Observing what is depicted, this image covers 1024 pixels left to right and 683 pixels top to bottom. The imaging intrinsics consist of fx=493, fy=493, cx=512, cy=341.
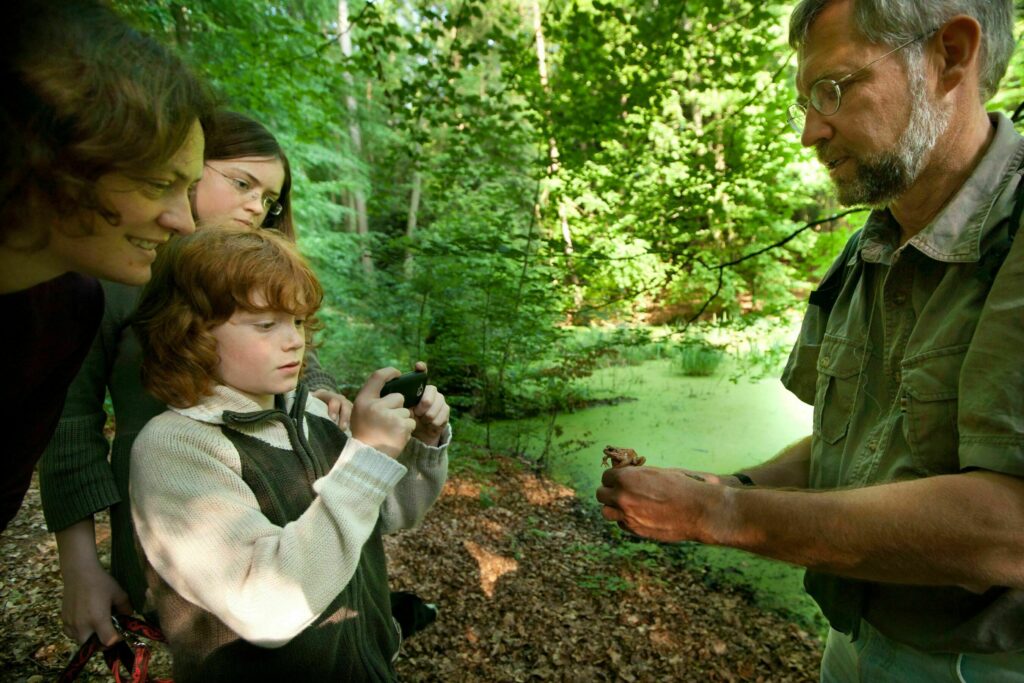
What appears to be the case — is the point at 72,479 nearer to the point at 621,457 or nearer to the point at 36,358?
the point at 36,358

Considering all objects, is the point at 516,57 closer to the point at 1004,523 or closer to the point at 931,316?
the point at 931,316

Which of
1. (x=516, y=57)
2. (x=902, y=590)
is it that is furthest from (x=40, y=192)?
(x=516, y=57)

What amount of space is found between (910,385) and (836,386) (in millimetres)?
254

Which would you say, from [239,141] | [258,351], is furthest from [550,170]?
[258,351]

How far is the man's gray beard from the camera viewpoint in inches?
38.1

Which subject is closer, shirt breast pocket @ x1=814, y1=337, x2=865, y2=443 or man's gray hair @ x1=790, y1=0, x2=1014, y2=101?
man's gray hair @ x1=790, y1=0, x2=1014, y2=101

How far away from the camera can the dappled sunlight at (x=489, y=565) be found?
8.89 ft

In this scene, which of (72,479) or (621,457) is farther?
(621,457)

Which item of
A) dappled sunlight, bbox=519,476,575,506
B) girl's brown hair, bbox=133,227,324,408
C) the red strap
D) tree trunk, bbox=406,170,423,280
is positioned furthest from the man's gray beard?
tree trunk, bbox=406,170,423,280

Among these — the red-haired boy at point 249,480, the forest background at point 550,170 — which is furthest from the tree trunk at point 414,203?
the red-haired boy at point 249,480

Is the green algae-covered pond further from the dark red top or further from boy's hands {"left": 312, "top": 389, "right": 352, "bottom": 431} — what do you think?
the dark red top

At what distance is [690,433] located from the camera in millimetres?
4578

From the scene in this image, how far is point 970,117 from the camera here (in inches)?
37.8

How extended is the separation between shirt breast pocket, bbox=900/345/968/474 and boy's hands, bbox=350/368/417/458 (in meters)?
0.93
